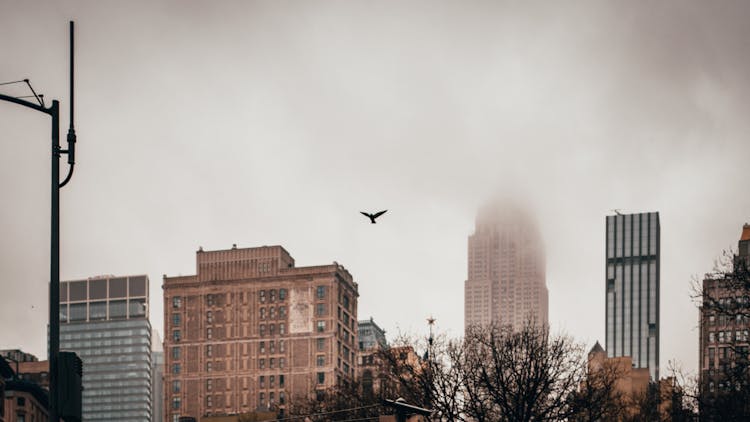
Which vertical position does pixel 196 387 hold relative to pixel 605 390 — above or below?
below

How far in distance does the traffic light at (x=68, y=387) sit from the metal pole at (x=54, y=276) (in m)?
0.07

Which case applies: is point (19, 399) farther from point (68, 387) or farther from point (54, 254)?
point (68, 387)

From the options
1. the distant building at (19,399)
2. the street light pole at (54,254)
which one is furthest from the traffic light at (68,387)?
the distant building at (19,399)

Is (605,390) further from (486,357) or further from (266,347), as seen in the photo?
(266,347)

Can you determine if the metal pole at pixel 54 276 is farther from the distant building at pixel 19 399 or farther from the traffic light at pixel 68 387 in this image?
the distant building at pixel 19 399

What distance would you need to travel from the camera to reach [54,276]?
1880 centimetres

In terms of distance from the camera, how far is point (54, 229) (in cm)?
1839

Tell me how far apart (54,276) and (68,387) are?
2108 millimetres

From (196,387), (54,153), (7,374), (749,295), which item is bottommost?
(196,387)

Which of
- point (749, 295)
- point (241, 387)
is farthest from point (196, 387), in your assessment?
point (749, 295)

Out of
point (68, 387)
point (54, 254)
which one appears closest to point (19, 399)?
point (54, 254)

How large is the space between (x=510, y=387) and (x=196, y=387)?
434ft

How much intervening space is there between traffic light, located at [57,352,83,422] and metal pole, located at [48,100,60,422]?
67 millimetres

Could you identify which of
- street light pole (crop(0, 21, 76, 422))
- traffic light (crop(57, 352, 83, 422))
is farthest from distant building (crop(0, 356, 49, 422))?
traffic light (crop(57, 352, 83, 422))
